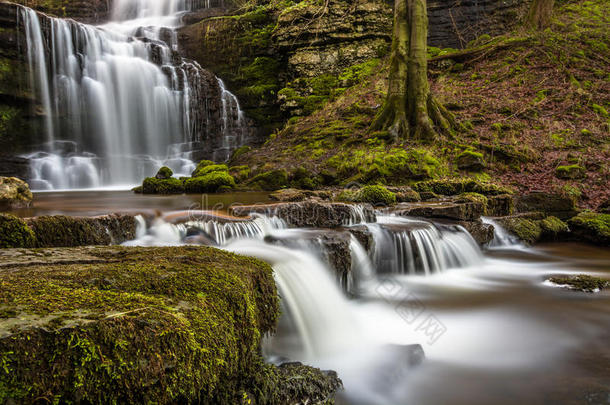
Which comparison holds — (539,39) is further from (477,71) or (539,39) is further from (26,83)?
(26,83)

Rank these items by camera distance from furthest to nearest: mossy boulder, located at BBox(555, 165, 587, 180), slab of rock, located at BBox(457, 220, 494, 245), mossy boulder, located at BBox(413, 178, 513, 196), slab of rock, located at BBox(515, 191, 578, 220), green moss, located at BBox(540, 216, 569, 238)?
mossy boulder, located at BBox(555, 165, 587, 180)
mossy boulder, located at BBox(413, 178, 513, 196)
slab of rock, located at BBox(515, 191, 578, 220)
green moss, located at BBox(540, 216, 569, 238)
slab of rock, located at BBox(457, 220, 494, 245)

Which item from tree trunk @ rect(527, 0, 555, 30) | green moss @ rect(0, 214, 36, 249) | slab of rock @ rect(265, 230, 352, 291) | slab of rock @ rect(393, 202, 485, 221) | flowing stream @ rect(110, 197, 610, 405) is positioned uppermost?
tree trunk @ rect(527, 0, 555, 30)

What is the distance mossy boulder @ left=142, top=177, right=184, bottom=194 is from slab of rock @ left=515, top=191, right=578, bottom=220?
868 cm

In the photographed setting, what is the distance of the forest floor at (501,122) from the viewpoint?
33.5 feet

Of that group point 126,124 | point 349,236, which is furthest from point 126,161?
point 349,236

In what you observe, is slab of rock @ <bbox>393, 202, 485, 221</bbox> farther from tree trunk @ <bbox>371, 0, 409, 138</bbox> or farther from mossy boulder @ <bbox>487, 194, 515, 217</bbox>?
tree trunk @ <bbox>371, 0, 409, 138</bbox>

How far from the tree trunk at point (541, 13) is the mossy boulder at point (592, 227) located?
10632mm

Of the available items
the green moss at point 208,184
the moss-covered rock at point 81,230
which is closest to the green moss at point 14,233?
the moss-covered rock at point 81,230

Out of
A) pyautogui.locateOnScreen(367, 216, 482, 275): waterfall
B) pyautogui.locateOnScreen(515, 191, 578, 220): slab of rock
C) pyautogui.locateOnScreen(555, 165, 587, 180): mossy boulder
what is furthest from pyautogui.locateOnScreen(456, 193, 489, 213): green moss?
pyautogui.locateOnScreen(555, 165, 587, 180): mossy boulder

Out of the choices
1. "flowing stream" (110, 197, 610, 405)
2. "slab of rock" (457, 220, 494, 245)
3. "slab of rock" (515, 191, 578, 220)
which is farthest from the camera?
"slab of rock" (515, 191, 578, 220)

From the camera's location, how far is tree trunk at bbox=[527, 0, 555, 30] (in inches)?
571

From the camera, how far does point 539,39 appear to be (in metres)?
13.8

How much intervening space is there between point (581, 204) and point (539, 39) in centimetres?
817

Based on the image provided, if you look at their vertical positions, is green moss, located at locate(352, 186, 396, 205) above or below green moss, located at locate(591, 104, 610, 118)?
below
